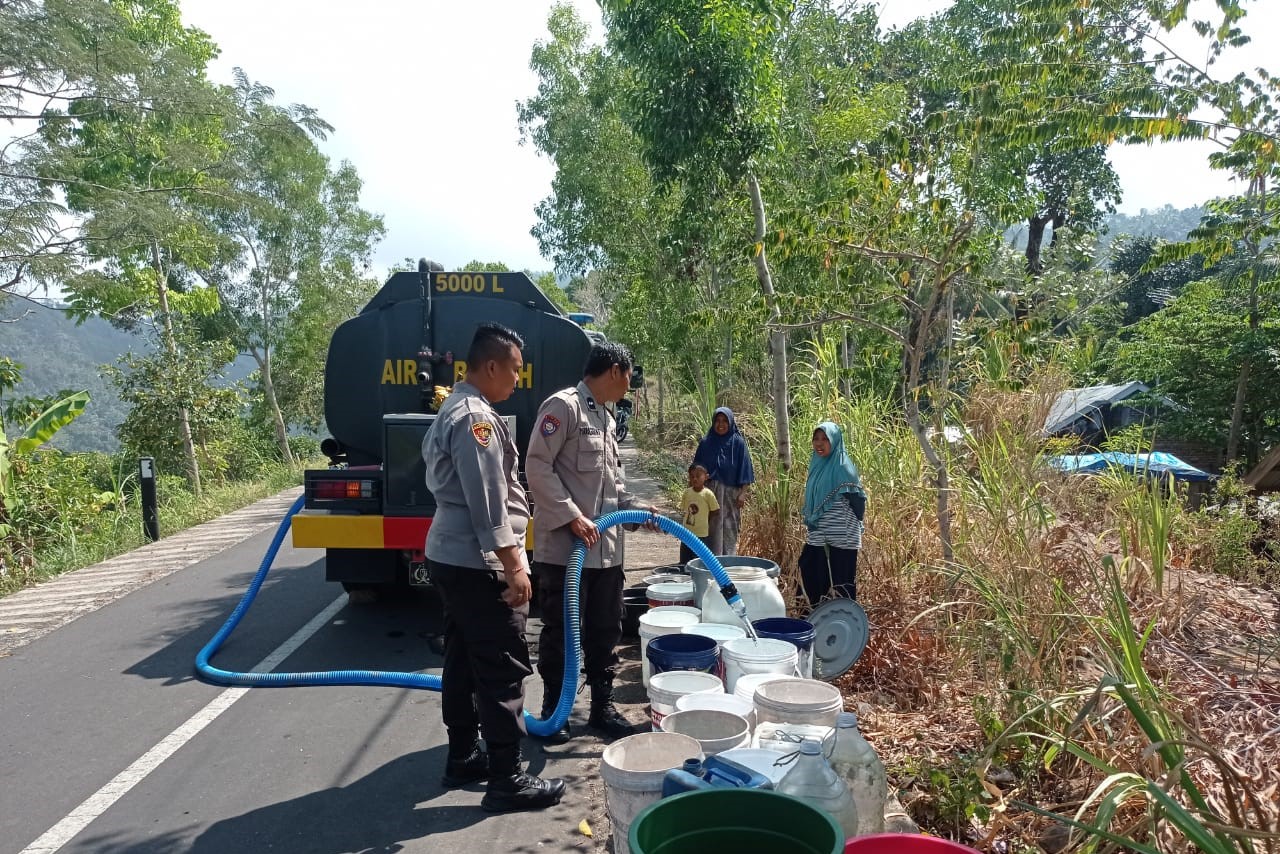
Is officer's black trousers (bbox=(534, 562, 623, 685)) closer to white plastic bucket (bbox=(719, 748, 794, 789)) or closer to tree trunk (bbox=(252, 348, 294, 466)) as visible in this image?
white plastic bucket (bbox=(719, 748, 794, 789))

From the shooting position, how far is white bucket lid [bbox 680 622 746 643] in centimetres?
420

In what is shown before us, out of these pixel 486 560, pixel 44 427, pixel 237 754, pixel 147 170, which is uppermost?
pixel 147 170

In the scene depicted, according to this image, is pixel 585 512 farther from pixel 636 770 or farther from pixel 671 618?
pixel 636 770

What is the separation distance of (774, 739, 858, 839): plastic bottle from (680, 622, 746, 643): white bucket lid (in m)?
1.62

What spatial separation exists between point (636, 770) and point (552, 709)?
166cm

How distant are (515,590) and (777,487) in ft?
13.3

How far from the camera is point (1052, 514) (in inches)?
180

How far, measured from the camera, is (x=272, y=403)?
23062mm

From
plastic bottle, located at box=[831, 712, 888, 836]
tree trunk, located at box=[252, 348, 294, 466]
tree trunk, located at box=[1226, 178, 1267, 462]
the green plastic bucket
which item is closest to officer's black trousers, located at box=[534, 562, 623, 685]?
plastic bottle, located at box=[831, 712, 888, 836]

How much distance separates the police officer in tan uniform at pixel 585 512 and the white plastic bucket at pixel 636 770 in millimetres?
1192

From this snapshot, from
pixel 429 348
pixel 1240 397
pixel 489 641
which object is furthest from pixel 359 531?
pixel 1240 397

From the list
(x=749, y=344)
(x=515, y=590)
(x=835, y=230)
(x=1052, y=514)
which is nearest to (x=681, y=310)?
(x=749, y=344)

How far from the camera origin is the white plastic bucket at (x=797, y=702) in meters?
3.21

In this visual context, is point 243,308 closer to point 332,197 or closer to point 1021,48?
point 332,197
